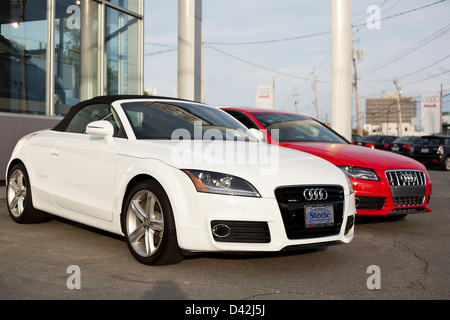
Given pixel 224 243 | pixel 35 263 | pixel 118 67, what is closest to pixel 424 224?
pixel 224 243

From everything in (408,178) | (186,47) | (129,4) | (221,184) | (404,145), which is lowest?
(408,178)

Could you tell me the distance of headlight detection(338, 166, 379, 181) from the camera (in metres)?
6.20

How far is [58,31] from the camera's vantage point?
12258mm

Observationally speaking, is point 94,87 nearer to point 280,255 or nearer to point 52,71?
point 52,71

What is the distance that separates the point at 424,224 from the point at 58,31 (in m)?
9.21

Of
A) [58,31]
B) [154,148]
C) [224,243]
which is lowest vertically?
[224,243]

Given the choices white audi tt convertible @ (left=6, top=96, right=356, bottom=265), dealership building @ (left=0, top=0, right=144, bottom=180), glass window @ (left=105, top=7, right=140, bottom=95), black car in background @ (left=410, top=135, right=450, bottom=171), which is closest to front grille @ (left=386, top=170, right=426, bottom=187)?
white audi tt convertible @ (left=6, top=96, right=356, bottom=265)

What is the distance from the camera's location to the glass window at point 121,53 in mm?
14328

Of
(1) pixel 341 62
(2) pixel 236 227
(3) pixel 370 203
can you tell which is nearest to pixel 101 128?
(2) pixel 236 227

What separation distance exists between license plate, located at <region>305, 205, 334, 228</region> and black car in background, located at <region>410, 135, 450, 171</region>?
722 inches

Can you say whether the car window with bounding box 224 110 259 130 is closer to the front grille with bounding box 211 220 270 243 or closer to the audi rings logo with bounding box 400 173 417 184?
the audi rings logo with bounding box 400 173 417 184

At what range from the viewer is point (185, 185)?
4.07 metres

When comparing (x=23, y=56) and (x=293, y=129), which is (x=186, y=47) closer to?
(x=23, y=56)

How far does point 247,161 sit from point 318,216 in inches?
28.7
